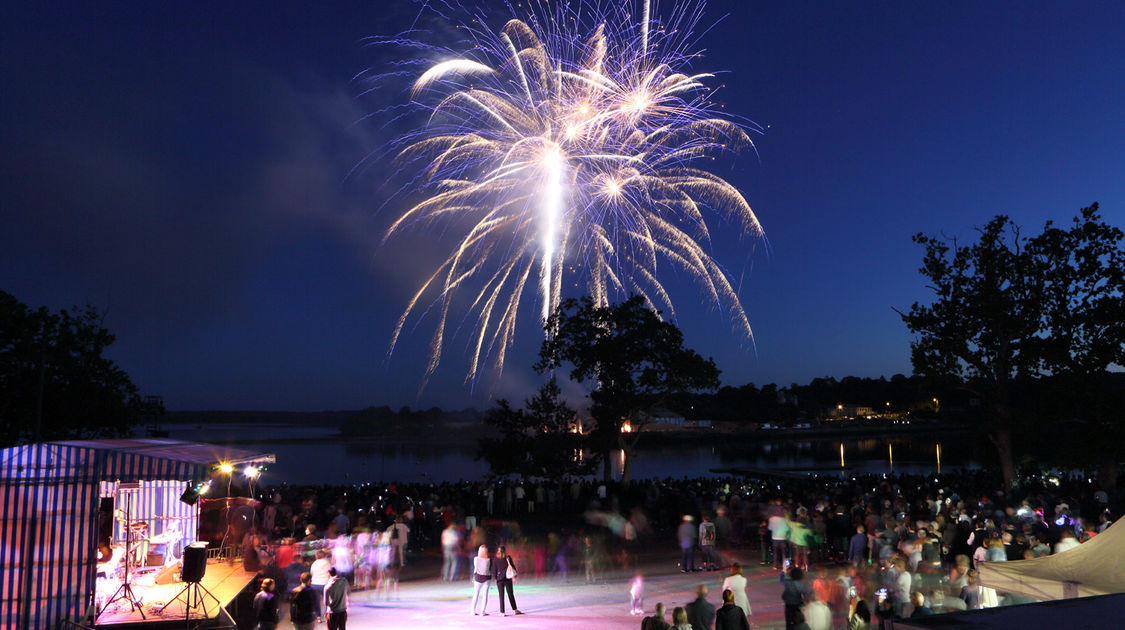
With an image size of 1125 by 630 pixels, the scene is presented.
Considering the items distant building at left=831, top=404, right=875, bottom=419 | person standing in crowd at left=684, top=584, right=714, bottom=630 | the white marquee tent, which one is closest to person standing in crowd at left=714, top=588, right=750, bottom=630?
person standing in crowd at left=684, top=584, right=714, bottom=630

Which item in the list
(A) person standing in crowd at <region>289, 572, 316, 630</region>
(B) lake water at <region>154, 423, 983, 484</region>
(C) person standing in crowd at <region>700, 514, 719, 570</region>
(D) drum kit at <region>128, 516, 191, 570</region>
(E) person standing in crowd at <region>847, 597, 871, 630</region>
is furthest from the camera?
(B) lake water at <region>154, 423, 983, 484</region>

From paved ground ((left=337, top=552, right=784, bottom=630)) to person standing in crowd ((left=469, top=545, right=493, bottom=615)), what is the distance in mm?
198

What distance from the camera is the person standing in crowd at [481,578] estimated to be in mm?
11773

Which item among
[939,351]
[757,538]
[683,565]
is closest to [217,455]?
[683,565]

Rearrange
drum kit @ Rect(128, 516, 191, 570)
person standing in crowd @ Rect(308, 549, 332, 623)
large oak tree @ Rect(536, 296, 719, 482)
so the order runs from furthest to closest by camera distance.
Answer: large oak tree @ Rect(536, 296, 719, 482), drum kit @ Rect(128, 516, 191, 570), person standing in crowd @ Rect(308, 549, 332, 623)

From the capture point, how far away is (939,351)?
27.3 metres

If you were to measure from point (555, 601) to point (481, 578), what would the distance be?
1915 millimetres

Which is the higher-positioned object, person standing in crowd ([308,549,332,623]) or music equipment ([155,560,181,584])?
person standing in crowd ([308,549,332,623])

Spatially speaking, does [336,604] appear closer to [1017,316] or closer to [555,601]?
[555,601]

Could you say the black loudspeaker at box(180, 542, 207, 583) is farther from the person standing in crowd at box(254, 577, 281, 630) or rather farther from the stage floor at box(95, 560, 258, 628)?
the person standing in crowd at box(254, 577, 281, 630)

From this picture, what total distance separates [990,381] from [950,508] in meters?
Answer: 12.0

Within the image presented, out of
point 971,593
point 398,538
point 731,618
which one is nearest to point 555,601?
point 398,538

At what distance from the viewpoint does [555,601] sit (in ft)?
42.7

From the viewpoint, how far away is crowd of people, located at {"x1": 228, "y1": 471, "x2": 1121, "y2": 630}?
9.68 metres
